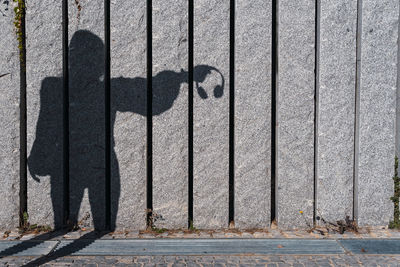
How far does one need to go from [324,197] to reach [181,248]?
6.20 ft

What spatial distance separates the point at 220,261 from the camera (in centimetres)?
406

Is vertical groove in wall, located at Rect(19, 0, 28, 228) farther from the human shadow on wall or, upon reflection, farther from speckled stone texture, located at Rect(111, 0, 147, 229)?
speckled stone texture, located at Rect(111, 0, 147, 229)

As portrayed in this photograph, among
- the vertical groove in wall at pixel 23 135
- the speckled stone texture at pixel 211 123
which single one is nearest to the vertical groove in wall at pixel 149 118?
the speckled stone texture at pixel 211 123

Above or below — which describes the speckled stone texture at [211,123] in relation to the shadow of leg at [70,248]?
above

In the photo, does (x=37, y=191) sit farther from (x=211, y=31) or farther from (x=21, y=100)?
Answer: (x=211, y=31)

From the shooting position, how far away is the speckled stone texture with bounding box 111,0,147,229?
4.84m

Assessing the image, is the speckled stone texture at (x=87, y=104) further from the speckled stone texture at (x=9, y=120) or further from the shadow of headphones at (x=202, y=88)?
the shadow of headphones at (x=202, y=88)

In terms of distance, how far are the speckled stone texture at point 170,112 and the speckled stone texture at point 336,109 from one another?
166 cm

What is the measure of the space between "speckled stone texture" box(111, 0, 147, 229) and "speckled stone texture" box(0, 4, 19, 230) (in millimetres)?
1189

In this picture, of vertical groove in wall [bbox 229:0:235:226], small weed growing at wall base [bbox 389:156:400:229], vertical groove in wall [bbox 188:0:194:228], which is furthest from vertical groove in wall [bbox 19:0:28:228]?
small weed growing at wall base [bbox 389:156:400:229]

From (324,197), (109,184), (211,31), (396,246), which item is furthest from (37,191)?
(396,246)

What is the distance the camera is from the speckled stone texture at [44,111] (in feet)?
15.8

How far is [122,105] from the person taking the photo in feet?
15.9

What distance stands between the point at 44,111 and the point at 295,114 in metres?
3.06
